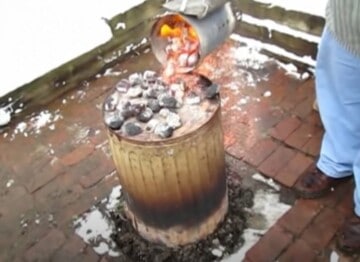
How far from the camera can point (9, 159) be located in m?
3.96

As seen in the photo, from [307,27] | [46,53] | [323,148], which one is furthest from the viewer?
[46,53]

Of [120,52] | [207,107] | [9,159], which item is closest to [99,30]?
[120,52]

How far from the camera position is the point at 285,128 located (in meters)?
3.79

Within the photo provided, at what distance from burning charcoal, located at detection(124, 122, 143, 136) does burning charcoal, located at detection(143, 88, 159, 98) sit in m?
0.26

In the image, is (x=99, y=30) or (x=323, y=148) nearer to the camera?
(x=323, y=148)

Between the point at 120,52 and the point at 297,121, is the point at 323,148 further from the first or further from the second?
the point at 120,52

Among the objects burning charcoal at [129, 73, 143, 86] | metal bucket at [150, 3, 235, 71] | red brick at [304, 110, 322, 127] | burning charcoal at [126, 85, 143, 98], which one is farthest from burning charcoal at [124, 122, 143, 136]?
red brick at [304, 110, 322, 127]

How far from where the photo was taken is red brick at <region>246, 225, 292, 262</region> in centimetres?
296

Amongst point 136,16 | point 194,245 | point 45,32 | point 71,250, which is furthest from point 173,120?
point 45,32

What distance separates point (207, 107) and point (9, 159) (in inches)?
79.5

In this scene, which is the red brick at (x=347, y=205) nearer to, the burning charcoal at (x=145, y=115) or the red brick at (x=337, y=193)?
the red brick at (x=337, y=193)

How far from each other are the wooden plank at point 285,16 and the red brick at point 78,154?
1716mm

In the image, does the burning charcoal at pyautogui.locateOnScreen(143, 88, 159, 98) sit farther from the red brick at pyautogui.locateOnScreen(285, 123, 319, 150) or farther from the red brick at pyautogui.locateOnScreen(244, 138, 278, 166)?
the red brick at pyautogui.locateOnScreen(285, 123, 319, 150)

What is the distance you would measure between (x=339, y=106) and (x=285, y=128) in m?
0.91
